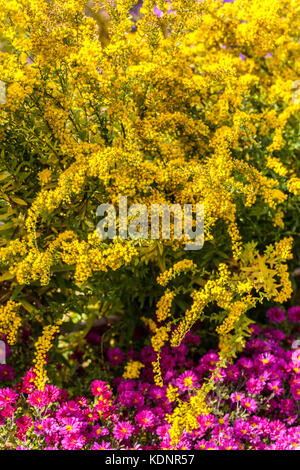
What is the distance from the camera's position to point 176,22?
7.90 ft

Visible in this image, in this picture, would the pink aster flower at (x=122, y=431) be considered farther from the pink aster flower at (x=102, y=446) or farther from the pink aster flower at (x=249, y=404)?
the pink aster flower at (x=249, y=404)

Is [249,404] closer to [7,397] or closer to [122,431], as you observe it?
[122,431]

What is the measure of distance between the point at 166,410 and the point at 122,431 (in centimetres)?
35

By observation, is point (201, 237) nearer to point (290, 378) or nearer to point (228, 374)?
point (228, 374)

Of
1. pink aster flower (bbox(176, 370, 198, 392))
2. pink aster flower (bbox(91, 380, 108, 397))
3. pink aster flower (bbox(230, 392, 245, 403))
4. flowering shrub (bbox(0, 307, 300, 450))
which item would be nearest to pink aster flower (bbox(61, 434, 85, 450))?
flowering shrub (bbox(0, 307, 300, 450))

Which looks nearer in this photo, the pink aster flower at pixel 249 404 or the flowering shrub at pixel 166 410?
the flowering shrub at pixel 166 410

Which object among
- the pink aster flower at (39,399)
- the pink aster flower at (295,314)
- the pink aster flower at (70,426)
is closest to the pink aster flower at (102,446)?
the pink aster flower at (70,426)

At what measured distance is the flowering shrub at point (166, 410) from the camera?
7.77 ft

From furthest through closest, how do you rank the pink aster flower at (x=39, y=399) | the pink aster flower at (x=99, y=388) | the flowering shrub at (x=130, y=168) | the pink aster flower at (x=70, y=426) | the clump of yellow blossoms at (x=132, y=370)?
the clump of yellow blossoms at (x=132, y=370)
the pink aster flower at (x=99, y=388)
the pink aster flower at (x=39, y=399)
the pink aster flower at (x=70, y=426)
the flowering shrub at (x=130, y=168)

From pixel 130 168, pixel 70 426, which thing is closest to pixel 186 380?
pixel 70 426

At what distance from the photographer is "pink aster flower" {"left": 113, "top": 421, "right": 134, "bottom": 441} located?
7.79 ft

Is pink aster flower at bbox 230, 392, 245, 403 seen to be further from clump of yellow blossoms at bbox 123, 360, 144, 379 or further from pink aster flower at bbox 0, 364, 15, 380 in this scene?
pink aster flower at bbox 0, 364, 15, 380

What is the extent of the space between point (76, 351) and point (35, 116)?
1608 millimetres

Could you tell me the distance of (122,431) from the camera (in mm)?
2391
